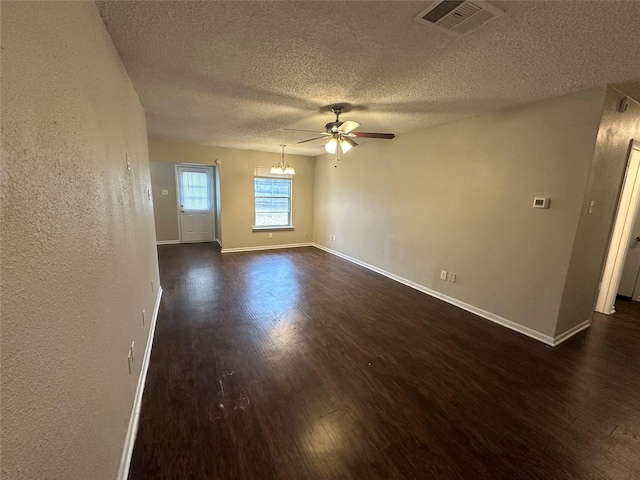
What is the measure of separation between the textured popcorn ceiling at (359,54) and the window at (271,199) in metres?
3.21

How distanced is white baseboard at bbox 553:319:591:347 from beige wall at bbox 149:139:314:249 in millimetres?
5330

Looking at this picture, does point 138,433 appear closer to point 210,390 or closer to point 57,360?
point 210,390

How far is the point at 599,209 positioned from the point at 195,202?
7.62 meters

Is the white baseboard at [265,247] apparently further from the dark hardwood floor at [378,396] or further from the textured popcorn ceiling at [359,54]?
the textured popcorn ceiling at [359,54]

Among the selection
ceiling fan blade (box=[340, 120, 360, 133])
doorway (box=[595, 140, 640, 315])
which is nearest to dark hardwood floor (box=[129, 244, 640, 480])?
doorway (box=[595, 140, 640, 315])

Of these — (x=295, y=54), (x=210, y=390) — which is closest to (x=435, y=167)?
(x=295, y=54)

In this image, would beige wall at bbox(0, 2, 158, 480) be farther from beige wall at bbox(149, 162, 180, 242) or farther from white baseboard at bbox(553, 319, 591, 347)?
beige wall at bbox(149, 162, 180, 242)

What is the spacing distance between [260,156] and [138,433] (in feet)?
18.0

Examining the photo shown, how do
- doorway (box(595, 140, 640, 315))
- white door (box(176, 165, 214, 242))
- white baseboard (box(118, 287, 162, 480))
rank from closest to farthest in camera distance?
1. white baseboard (box(118, 287, 162, 480))
2. doorway (box(595, 140, 640, 315))
3. white door (box(176, 165, 214, 242))

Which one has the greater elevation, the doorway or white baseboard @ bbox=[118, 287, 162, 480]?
the doorway

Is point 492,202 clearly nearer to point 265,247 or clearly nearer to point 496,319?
point 496,319

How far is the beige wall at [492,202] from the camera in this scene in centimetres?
253

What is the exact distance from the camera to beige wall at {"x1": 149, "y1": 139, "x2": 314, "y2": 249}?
5.36 meters

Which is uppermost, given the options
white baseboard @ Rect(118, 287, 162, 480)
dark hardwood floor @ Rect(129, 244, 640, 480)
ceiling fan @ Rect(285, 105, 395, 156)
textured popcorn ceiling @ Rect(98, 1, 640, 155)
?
textured popcorn ceiling @ Rect(98, 1, 640, 155)
